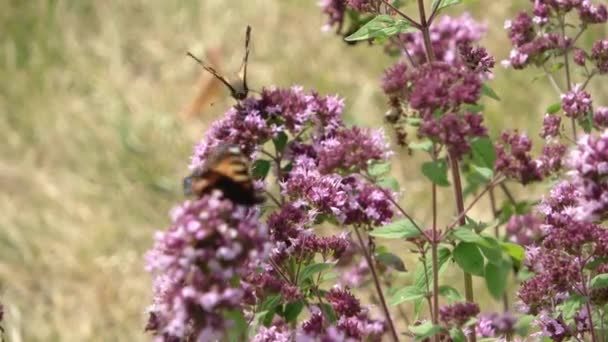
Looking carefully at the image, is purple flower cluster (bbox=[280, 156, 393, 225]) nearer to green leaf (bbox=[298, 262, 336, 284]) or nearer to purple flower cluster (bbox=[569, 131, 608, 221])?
green leaf (bbox=[298, 262, 336, 284])

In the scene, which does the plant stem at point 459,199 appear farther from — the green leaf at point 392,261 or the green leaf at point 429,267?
the green leaf at point 392,261

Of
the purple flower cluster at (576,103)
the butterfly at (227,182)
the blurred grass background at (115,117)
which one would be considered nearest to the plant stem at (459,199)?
the purple flower cluster at (576,103)

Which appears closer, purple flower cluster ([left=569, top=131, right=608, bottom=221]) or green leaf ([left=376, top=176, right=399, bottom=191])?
purple flower cluster ([left=569, top=131, right=608, bottom=221])

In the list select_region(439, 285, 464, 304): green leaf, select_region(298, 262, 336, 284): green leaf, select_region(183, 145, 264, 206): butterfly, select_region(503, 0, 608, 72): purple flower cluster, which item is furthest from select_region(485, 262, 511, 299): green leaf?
select_region(183, 145, 264, 206): butterfly

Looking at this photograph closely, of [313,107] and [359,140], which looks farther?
[313,107]

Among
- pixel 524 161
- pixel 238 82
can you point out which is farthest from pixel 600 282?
pixel 238 82

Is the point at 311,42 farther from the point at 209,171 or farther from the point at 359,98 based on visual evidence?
the point at 209,171

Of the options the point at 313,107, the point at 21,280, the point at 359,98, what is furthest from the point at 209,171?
the point at 359,98

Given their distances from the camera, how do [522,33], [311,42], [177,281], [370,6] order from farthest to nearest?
[311,42]
[522,33]
[370,6]
[177,281]
